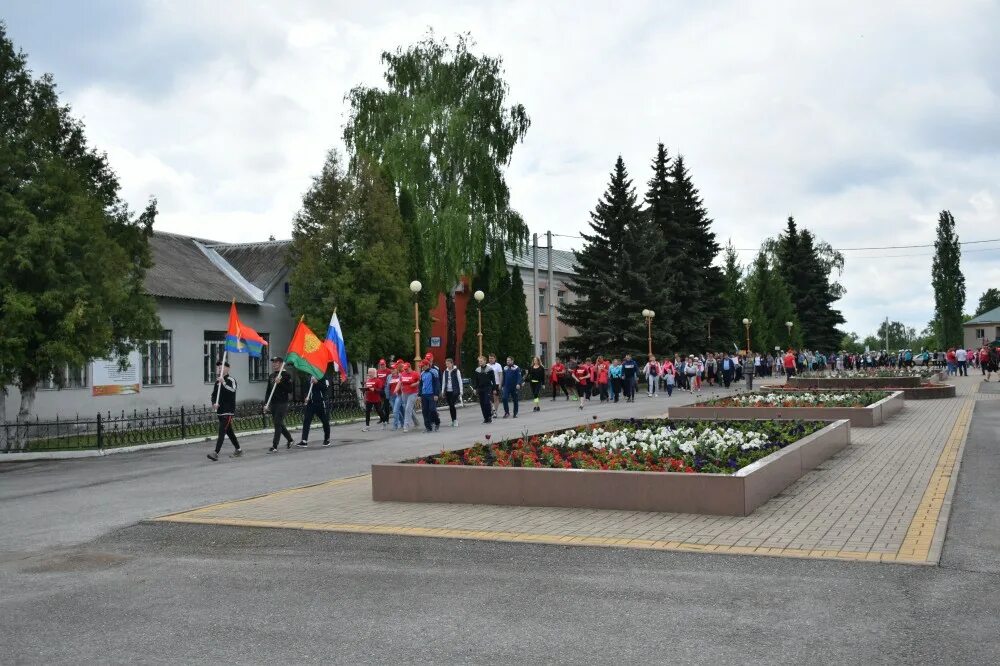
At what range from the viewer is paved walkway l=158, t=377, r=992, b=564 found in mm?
8039

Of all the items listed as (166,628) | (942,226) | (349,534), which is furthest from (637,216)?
(942,226)

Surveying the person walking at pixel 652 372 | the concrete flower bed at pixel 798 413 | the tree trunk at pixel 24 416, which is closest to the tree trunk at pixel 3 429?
the tree trunk at pixel 24 416

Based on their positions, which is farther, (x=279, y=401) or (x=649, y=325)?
(x=649, y=325)

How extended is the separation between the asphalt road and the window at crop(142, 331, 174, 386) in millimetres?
22097

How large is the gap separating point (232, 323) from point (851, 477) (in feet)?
40.9

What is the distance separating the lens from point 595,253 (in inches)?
1937

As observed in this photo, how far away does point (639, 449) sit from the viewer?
11.9m

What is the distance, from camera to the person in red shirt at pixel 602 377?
3544 centimetres

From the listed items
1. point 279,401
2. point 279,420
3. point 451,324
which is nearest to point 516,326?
point 451,324

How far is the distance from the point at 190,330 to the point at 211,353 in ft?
4.68

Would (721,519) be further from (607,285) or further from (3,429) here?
(607,285)

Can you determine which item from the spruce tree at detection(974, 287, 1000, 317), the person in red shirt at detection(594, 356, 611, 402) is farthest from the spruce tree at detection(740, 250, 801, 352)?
the spruce tree at detection(974, 287, 1000, 317)

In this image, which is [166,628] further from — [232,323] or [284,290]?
[284,290]

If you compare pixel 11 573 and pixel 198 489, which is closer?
pixel 11 573
